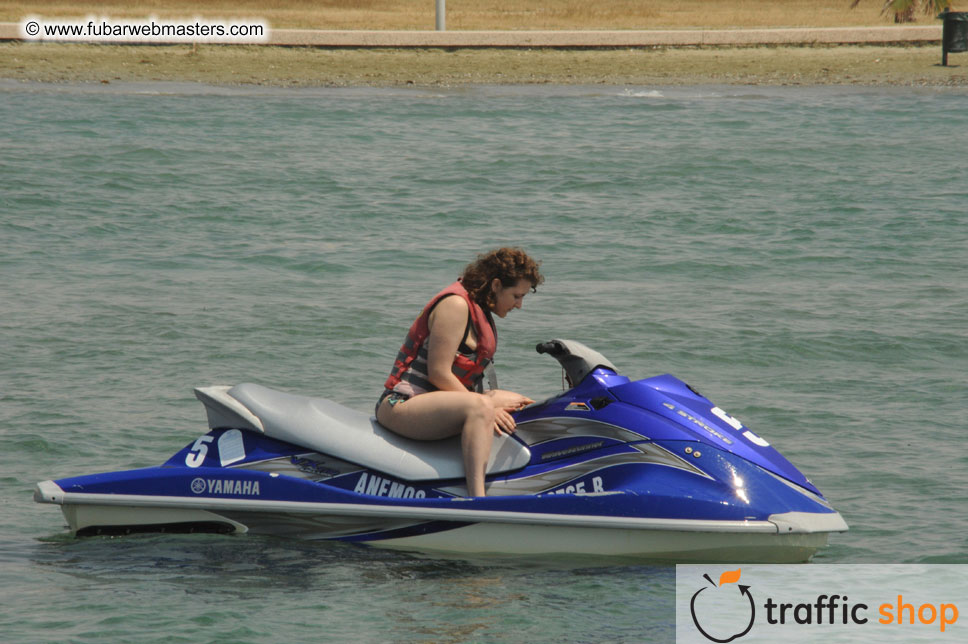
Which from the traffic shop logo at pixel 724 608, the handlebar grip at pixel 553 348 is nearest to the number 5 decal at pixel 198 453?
the handlebar grip at pixel 553 348

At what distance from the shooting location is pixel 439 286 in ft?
42.8

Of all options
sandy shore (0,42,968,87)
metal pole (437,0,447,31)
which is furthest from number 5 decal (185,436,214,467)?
metal pole (437,0,447,31)

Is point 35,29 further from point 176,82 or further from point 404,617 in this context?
point 404,617

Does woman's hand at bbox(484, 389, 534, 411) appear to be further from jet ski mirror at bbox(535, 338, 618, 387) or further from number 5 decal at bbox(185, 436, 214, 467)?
number 5 decal at bbox(185, 436, 214, 467)

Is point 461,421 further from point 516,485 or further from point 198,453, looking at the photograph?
point 198,453

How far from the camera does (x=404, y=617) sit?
5711 millimetres

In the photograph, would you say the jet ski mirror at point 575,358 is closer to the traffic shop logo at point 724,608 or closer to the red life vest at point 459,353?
the red life vest at point 459,353

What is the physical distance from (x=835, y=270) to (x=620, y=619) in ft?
29.8

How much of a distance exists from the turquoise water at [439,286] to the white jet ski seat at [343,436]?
45cm

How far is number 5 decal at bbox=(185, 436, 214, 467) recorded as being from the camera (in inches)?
253

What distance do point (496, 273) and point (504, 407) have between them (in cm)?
72

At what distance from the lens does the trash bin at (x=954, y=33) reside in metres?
28.6

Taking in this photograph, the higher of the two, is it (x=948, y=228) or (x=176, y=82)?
(x=176, y=82)

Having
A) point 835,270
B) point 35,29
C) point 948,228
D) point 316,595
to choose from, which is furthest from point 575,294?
point 35,29
